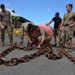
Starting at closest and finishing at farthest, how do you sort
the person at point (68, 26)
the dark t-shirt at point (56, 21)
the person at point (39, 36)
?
1. the person at point (39, 36)
2. the person at point (68, 26)
3. the dark t-shirt at point (56, 21)

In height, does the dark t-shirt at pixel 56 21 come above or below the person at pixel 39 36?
above

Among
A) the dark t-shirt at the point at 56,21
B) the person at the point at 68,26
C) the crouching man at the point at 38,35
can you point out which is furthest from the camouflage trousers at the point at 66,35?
the dark t-shirt at the point at 56,21

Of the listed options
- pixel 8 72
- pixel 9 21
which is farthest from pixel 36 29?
pixel 8 72

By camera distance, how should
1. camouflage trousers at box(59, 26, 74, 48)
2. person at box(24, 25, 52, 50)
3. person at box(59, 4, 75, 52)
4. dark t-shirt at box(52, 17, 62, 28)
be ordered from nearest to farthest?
person at box(24, 25, 52, 50) → person at box(59, 4, 75, 52) → camouflage trousers at box(59, 26, 74, 48) → dark t-shirt at box(52, 17, 62, 28)

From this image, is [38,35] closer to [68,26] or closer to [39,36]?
[39,36]

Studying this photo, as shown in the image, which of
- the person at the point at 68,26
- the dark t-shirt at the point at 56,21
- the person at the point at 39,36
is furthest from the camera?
the dark t-shirt at the point at 56,21

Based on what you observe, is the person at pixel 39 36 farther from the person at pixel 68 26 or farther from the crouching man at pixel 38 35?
the person at pixel 68 26

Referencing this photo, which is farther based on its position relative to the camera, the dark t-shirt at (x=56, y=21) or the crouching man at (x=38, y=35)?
the dark t-shirt at (x=56, y=21)

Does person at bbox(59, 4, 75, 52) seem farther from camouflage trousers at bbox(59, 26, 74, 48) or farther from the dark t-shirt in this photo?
the dark t-shirt

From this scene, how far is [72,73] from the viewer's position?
6551mm

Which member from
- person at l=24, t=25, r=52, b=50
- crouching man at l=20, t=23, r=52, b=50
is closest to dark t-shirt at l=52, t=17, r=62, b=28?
crouching man at l=20, t=23, r=52, b=50

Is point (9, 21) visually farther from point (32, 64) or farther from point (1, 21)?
point (32, 64)

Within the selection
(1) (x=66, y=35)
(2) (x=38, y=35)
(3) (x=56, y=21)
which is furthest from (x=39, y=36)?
(3) (x=56, y=21)

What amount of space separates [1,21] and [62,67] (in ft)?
22.2
